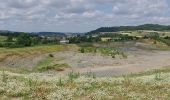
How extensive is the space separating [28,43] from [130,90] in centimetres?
11855

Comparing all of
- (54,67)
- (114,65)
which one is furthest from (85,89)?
(114,65)

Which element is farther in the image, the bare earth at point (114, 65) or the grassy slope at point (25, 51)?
the grassy slope at point (25, 51)

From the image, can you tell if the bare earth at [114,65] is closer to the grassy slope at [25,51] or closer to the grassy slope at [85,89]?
the grassy slope at [25,51]

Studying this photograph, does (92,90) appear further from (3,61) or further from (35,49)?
(35,49)

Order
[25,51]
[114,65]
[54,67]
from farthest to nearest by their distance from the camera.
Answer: [25,51] → [114,65] → [54,67]

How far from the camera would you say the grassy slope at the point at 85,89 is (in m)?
27.7

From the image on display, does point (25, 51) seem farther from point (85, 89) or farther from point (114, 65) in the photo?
point (85, 89)

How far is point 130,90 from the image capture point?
30000 mm

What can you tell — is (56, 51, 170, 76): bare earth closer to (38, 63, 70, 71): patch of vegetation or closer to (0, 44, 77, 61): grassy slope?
(38, 63, 70, 71): patch of vegetation

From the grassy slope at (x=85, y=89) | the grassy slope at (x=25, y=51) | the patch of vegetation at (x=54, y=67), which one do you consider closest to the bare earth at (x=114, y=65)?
the patch of vegetation at (x=54, y=67)

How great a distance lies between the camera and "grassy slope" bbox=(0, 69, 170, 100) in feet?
90.7

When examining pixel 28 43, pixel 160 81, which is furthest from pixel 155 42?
pixel 160 81

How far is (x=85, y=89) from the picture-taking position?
30.4 metres

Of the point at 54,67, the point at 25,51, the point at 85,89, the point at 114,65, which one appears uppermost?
the point at 85,89
